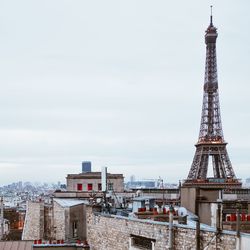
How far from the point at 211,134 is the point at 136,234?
224ft

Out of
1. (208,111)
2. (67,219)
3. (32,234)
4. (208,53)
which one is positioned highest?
(208,53)

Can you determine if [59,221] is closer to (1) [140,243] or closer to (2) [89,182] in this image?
(1) [140,243]

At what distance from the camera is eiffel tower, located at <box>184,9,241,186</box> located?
8044 centimetres

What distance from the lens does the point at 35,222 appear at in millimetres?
41406

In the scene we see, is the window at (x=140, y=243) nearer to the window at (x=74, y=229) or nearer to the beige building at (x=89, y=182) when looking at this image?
the window at (x=74, y=229)

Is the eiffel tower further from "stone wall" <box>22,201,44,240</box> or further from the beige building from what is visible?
"stone wall" <box>22,201,44,240</box>

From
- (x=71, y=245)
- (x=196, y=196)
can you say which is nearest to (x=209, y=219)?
(x=196, y=196)

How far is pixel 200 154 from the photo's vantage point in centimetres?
8431

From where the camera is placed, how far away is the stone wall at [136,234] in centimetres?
1631

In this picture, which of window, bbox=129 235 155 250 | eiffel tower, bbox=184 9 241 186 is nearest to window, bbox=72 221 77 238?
window, bbox=129 235 155 250

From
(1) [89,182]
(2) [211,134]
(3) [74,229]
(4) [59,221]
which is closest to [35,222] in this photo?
(4) [59,221]

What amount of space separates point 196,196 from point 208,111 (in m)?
66.1

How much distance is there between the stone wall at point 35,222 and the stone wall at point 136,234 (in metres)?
13.3

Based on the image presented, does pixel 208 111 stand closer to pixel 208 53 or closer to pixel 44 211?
pixel 208 53
